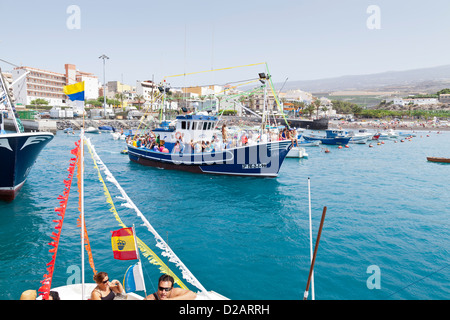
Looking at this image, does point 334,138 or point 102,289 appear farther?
point 334,138

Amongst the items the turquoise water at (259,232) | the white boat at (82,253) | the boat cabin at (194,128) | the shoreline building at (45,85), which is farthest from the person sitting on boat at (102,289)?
the shoreline building at (45,85)

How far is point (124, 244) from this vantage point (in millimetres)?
6855

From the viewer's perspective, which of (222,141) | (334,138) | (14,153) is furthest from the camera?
(334,138)

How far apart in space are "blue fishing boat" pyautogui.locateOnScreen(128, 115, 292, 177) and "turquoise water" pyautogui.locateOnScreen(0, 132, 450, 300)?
1085 mm

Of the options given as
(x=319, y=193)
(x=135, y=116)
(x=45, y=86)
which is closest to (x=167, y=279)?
(x=319, y=193)

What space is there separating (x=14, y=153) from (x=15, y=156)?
0.25 meters

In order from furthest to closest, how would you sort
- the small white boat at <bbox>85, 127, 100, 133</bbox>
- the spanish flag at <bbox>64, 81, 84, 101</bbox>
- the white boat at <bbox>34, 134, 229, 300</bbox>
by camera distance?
the small white boat at <bbox>85, 127, 100, 133</bbox>
the spanish flag at <bbox>64, 81, 84, 101</bbox>
the white boat at <bbox>34, 134, 229, 300</bbox>

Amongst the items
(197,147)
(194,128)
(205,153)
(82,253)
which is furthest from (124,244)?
(194,128)

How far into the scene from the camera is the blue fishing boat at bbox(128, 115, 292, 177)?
23969 mm

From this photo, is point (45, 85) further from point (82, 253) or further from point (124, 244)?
point (82, 253)

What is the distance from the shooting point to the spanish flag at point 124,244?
681 cm

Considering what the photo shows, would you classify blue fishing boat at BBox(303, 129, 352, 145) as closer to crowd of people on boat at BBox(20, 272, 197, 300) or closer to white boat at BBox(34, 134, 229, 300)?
white boat at BBox(34, 134, 229, 300)

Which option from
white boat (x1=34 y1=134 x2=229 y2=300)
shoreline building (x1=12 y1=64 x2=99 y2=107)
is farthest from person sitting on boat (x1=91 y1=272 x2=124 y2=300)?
shoreline building (x1=12 y1=64 x2=99 y2=107)
